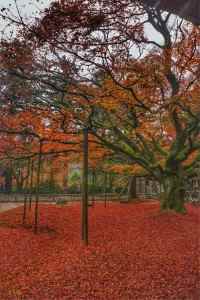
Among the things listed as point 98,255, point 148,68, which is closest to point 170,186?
point 148,68

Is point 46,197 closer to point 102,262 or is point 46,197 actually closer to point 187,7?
point 102,262

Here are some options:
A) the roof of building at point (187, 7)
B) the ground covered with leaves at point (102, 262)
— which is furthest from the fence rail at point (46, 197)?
the roof of building at point (187, 7)

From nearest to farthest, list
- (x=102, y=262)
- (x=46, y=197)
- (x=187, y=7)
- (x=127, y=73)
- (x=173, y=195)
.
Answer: (x=187, y=7) < (x=102, y=262) < (x=127, y=73) < (x=173, y=195) < (x=46, y=197)

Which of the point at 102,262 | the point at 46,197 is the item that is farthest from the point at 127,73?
the point at 46,197

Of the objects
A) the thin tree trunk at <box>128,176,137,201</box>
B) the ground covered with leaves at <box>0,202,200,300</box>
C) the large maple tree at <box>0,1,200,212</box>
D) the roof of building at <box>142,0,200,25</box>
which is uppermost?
the large maple tree at <box>0,1,200,212</box>

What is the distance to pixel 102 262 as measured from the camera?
268 centimetres

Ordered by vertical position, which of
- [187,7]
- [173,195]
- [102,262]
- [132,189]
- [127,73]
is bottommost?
[102,262]

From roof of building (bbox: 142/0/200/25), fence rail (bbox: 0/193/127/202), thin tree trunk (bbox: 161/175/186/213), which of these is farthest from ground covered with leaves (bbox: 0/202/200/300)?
fence rail (bbox: 0/193/127/202)

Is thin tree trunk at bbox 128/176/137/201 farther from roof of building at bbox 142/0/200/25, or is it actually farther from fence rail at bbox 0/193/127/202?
roof of building at bbox 142/0/200/25

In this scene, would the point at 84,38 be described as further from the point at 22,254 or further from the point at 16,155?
the point at 16,155

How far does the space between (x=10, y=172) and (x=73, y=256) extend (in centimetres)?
889

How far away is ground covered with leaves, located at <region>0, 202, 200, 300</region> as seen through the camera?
6.46 feet

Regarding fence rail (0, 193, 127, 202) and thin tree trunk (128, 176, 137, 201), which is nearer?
thin tree trunk (128, 176, 137, 201)

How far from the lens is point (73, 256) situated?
9.59ft
